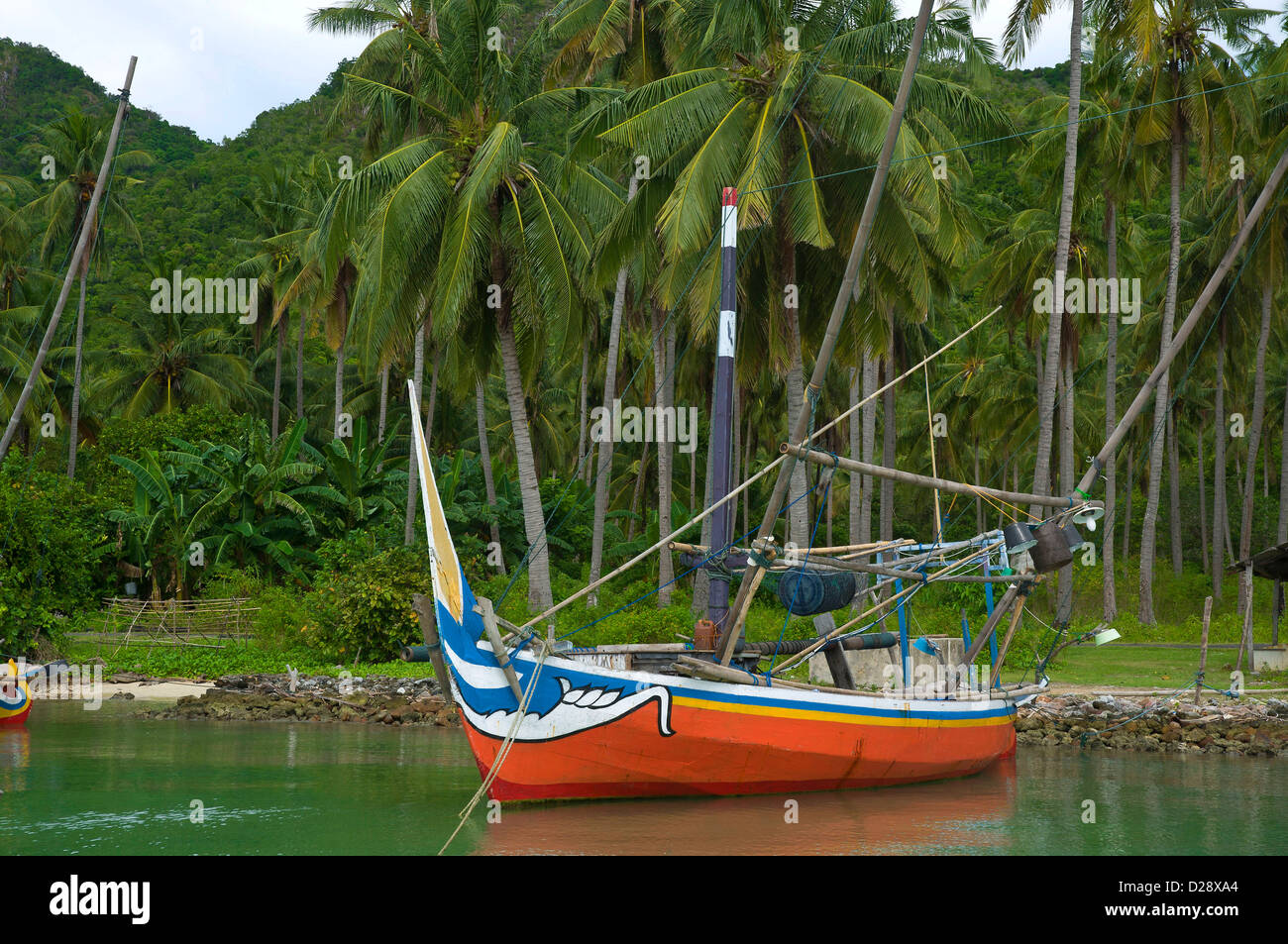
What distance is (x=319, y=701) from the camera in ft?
76.2

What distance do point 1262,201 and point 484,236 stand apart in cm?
1522

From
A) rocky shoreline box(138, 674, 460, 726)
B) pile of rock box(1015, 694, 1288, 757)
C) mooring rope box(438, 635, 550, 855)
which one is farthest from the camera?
rocky shoreline box(138, 674, 460, 726)

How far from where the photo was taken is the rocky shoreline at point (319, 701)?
72.8ft

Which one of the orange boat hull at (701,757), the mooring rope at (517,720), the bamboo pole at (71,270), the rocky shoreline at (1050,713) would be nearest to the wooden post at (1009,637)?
the orange boat hull at (701,757)

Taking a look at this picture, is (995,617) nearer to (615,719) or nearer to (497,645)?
(615,719)

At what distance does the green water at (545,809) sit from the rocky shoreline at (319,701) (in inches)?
118

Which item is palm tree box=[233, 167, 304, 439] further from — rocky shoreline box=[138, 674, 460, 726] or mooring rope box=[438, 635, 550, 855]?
mooring rope box=[438, 635, 550, 855]

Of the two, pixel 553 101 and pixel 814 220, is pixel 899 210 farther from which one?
pixel 553 101

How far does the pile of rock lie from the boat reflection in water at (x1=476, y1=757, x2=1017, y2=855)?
206 inches

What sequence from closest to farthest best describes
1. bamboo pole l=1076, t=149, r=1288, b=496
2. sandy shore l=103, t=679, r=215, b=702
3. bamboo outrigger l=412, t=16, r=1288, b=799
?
bamboo outrigger l=412, t=16, r=1288, b=799 < bamboo pole l=1076, t=149, r=1288, b=496 < sandy shore l=103, t=679, r=215, b=702

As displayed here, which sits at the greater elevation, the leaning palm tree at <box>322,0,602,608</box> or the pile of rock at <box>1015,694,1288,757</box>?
the leaning palm tree at <box>322,0,602,608</box>

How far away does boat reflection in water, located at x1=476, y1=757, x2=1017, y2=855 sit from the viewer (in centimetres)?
1219

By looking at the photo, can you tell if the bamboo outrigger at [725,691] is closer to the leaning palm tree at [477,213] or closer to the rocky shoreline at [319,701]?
the rocky shoreline at [319,701]

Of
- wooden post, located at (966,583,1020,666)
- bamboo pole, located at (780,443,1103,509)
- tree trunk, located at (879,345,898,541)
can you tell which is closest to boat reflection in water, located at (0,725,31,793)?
bamboo pole, located at (780,443,1103,509)
